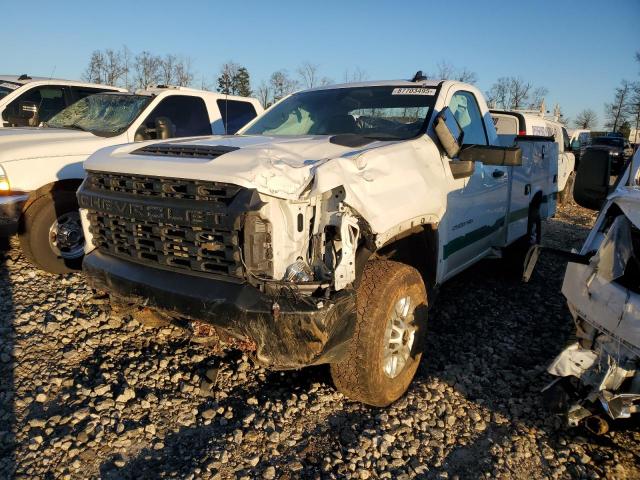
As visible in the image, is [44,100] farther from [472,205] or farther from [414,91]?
[472,205]

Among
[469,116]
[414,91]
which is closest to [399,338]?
[414,91]

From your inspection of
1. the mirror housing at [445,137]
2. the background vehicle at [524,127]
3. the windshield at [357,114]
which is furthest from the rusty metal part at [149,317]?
the background vehicle at [524,127]

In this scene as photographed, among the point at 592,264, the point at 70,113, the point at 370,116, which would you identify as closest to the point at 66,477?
the point at 592,264

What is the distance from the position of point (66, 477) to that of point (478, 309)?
12.7 ft

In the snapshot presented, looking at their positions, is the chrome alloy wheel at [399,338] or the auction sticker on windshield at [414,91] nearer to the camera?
the chrome alloy wheel at [399,338]

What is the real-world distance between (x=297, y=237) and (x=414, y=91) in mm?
2157

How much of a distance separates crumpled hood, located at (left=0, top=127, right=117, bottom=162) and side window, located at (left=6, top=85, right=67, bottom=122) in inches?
75.0

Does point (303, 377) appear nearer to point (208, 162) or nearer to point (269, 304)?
point (269, 304)

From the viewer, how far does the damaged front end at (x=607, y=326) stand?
246 centimetres

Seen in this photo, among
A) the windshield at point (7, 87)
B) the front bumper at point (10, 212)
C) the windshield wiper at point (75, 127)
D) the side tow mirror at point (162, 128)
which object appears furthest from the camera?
the windshield at point (7, 87)

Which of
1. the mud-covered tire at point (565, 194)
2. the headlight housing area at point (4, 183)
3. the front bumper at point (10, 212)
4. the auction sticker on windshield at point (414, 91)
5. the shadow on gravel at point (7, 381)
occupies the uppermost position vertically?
the auction sticker on windshield at point (414, 91)

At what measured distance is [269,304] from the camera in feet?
8.21

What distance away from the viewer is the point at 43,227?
512cm

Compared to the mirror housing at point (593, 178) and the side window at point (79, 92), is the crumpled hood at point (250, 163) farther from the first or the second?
the side window at point (79, 92)
